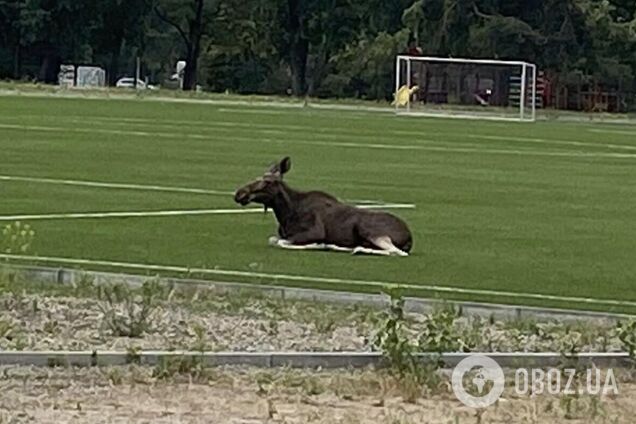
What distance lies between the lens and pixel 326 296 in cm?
1482

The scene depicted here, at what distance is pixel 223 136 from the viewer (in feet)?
151

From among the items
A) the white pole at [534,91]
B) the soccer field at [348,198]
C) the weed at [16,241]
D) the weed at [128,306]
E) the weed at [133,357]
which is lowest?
the white pole at [534,91]

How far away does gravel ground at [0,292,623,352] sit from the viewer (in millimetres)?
12344

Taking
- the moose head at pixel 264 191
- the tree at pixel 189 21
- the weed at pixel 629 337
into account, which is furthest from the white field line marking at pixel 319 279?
the tree at pixel 189 21

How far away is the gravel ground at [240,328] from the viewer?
12344 millimetres

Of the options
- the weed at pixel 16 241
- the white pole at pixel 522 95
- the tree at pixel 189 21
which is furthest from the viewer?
Result: the tree at pixel 189 21

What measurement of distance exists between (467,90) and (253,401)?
6551 cm

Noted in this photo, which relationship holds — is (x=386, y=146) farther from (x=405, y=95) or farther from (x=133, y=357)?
(x=133, y=357)

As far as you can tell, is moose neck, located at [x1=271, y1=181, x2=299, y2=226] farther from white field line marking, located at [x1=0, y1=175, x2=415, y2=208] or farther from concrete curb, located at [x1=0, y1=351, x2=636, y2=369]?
white field line marking, located at [x1=0, y1=175, x2=415, y2=208]

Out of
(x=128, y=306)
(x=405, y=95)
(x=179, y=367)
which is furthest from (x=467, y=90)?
(x=179, y=367)

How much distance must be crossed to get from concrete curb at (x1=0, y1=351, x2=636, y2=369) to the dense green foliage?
74827 mm

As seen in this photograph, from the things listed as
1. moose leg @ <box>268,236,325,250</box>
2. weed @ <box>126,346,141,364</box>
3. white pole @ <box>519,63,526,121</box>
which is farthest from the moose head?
white pole @ <box>519,63,526,121</box>

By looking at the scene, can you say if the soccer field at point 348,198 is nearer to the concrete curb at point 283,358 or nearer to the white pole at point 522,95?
the concrete curb at point 283,358

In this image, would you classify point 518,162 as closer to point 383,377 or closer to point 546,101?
point 383,377
